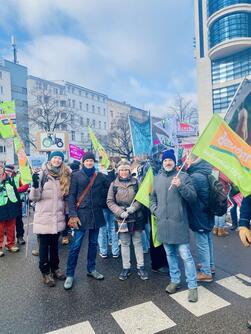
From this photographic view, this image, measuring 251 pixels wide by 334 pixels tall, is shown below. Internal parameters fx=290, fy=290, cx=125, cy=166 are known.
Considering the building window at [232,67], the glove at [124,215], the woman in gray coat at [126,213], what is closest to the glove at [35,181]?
the woman in gray coat at [126,213]

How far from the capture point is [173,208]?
3992 millimetres

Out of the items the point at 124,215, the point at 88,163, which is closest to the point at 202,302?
the point at 124,215

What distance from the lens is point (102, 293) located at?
4.18 m

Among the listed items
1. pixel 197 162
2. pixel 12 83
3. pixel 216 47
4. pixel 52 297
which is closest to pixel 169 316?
pixel 52 297

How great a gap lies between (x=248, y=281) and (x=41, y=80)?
61.2 meters

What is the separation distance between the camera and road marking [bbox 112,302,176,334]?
327 cm

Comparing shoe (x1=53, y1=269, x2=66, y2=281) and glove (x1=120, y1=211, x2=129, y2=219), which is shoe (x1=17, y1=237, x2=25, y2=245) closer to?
shoe (x1=53, y1=269, x2=66, y2=281)

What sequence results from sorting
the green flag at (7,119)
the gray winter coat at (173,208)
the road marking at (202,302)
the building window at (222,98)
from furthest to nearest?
the building window at (222,98) → the green flag at (7,119) → the gray winter coat at (173,208) → the road marking at (202,302)

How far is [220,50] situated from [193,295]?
152 feet

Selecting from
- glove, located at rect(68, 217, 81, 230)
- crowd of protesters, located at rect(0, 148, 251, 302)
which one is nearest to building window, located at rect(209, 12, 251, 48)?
crowd of protesters, located at rect(0, 148, 251, 302)

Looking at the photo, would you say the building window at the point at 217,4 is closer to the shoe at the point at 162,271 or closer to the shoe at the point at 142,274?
the shoe at the point at 162,271

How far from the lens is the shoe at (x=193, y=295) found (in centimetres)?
380

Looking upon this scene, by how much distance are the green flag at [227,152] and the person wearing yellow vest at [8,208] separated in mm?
4300

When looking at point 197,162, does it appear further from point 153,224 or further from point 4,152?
point 4,152
